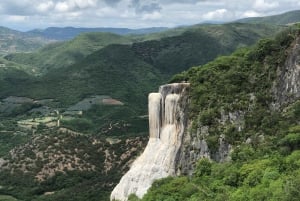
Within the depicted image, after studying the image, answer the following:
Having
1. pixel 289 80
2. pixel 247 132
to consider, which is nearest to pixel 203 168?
pixel 247 132

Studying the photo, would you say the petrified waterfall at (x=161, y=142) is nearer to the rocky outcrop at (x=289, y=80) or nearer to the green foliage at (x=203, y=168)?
the green foliage at (x=203, y=168)

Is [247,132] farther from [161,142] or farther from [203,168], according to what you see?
[161,142]

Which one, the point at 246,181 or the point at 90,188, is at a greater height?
the point at 246,181

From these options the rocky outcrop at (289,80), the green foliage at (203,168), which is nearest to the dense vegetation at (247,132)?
the green foliage at (203,168)

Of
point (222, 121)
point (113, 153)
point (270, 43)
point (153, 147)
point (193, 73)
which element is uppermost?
point (270, 43)

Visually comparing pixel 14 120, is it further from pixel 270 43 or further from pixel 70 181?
pixel 270 43

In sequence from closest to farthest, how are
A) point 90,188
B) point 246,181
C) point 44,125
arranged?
point 246,181
point 90,188
point 44,125

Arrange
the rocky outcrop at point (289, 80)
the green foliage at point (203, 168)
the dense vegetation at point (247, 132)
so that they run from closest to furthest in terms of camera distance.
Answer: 1. the dense vegetation at point (247, 132)
2. the green foliage at point (203, 168)
3. the rocky outcrop at point (289, 80)

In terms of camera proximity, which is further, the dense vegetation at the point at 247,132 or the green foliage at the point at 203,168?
the green foliage at the point at 203,168

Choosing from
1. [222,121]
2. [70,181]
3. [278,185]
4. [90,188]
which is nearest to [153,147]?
[222,121]
